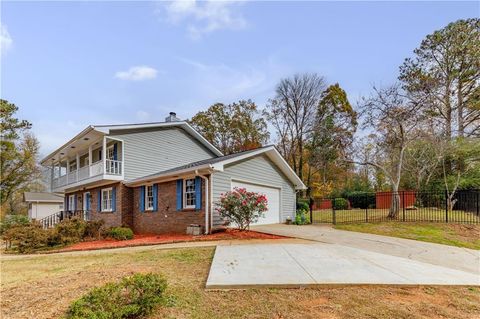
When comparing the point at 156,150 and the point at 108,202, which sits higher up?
the point at 156,150

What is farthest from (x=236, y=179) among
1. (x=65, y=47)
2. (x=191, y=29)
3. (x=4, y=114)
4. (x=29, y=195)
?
(x=29, y=195)

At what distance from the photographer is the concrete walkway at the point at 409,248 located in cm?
718

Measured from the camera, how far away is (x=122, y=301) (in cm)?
386

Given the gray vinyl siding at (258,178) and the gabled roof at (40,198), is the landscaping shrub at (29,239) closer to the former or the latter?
the gray vinyl siding at (258,178)

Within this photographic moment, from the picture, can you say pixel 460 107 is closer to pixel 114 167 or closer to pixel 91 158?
pixel 114 167

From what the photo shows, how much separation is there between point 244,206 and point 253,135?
2260 cm

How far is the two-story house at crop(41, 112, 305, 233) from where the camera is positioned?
12336 millimetres

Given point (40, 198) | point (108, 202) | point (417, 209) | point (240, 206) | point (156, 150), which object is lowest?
point (40, 198)

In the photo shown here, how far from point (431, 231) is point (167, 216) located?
428 inches

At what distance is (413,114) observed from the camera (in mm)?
15742

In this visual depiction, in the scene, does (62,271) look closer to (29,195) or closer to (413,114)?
(413,114)

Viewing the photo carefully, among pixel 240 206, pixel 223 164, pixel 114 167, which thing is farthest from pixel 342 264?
pixel 114 167

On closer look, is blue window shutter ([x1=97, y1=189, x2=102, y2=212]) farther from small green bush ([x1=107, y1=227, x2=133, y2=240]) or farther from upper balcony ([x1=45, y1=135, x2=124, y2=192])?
small green bush ([x1=107, y1=227, x2=133, y2=240])

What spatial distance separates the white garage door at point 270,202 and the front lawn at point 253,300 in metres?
8.83
